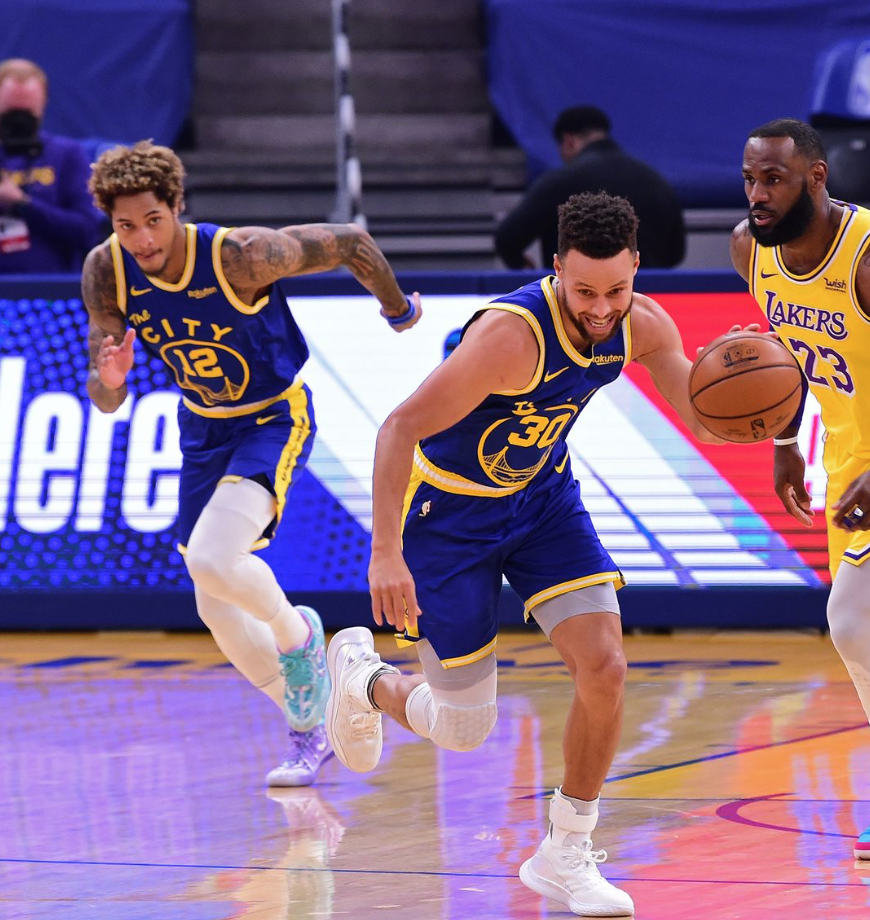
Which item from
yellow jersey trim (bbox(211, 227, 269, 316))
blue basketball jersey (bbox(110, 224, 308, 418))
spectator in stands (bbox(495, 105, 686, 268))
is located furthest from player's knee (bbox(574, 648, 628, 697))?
spectator in stands (bbox(495, 105, 686, 268))

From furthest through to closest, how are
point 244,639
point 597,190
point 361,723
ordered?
point 597,190, point 244,639, point 361,723

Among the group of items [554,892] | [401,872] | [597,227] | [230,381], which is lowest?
[401,872]

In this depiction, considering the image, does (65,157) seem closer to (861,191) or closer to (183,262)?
(183,262)

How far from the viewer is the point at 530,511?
479cm

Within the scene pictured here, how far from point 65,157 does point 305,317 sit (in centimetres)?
166

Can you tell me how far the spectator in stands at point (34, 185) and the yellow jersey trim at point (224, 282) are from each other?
329 centimetres

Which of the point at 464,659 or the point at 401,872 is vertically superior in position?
the point at 464,659

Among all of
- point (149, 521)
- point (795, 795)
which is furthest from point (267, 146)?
point (795, 795)

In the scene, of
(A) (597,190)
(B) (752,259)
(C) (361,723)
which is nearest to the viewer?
(B) (752,259)

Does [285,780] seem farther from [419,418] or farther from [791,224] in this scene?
[791,224]

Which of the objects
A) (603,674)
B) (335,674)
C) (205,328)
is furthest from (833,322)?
(205,328)

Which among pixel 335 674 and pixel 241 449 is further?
pixel 241 449

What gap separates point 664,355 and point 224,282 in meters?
1.94

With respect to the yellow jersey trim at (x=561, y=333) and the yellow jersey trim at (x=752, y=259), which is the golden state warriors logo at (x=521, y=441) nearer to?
the yellow jersey trim at (x=561, y=333)
